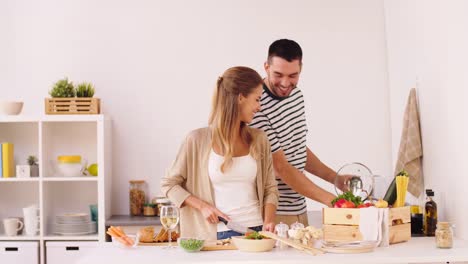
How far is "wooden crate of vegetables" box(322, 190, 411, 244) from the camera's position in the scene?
333 cm

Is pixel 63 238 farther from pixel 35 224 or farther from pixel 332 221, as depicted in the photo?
pixel 332 221

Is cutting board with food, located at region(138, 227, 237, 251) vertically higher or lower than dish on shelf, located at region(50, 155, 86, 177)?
lower

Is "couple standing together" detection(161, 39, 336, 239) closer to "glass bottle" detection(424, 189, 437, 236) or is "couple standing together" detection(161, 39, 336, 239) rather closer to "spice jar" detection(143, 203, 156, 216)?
"glass bottle" detection(424, 189, 437, 236)

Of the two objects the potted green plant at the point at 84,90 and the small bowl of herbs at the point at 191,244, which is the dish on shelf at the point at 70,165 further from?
the small bowl of herbs at the point at 191,244

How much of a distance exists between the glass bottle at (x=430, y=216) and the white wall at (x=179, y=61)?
72.5 inches

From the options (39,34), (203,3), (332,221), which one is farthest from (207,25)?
(332,221)

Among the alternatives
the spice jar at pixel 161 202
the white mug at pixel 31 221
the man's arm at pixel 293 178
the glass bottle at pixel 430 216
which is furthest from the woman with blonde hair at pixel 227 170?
the white mug at pixel 31 221

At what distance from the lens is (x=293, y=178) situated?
12.7ft

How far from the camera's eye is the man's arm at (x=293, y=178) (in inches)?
150

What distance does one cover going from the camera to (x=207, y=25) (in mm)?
5598

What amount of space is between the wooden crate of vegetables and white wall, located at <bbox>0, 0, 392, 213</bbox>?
2187 millimetres

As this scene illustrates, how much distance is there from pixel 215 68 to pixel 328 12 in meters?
0.92

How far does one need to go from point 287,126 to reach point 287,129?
0.02m

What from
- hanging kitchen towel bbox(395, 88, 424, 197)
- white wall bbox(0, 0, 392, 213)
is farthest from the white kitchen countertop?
white wall bbox(0, 0, 392, 213)
